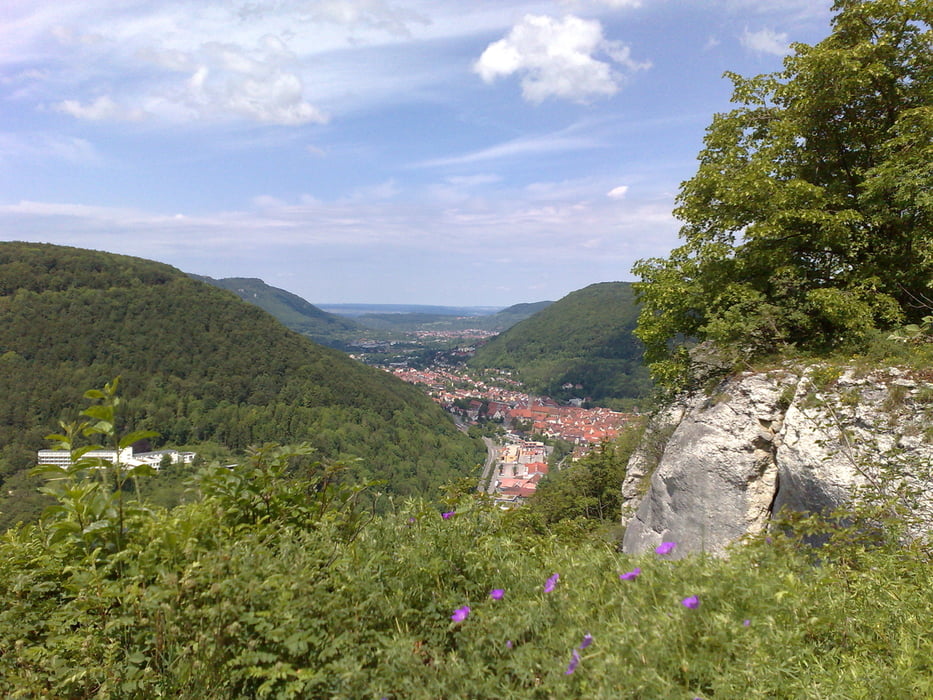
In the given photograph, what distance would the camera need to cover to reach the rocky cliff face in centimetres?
490

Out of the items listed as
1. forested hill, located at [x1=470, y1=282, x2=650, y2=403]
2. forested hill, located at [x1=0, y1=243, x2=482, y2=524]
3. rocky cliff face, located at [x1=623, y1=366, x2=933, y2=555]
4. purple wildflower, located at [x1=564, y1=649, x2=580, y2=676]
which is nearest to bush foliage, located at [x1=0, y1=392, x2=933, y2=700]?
purple wildflower, located at [x1=564, y1=649, x2=580, y2=676]

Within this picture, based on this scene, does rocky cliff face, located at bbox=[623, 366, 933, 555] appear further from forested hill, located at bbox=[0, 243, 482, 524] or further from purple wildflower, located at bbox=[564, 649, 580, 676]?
forested hill, located at bbox=[0, 243, 482, 524]

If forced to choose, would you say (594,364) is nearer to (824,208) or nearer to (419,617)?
(824,208)

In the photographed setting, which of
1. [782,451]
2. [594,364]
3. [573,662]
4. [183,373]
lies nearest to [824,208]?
[782,451]

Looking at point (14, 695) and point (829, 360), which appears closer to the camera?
point (14, 695)

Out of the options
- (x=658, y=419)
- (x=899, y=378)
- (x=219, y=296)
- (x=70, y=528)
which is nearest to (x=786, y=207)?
(x=899, y=378)

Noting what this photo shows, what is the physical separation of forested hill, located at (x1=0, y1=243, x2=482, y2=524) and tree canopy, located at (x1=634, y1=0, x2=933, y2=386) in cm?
5905

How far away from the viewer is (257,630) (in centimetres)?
194

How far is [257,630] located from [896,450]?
5.32m

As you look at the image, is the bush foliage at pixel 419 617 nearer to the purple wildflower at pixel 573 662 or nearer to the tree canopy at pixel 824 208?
the purple wildflower at pixel 573 662

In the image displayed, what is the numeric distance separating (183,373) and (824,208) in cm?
10692

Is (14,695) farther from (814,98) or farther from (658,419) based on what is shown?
(814,98)

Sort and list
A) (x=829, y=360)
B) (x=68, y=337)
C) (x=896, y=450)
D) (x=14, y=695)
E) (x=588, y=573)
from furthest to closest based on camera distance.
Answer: (x=68, y=337) < (x=829, y=360) < (x=896, y=450) < (x=588, y=573) < (x=14, y=695)

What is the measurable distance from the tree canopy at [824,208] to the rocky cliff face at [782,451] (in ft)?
3.71
